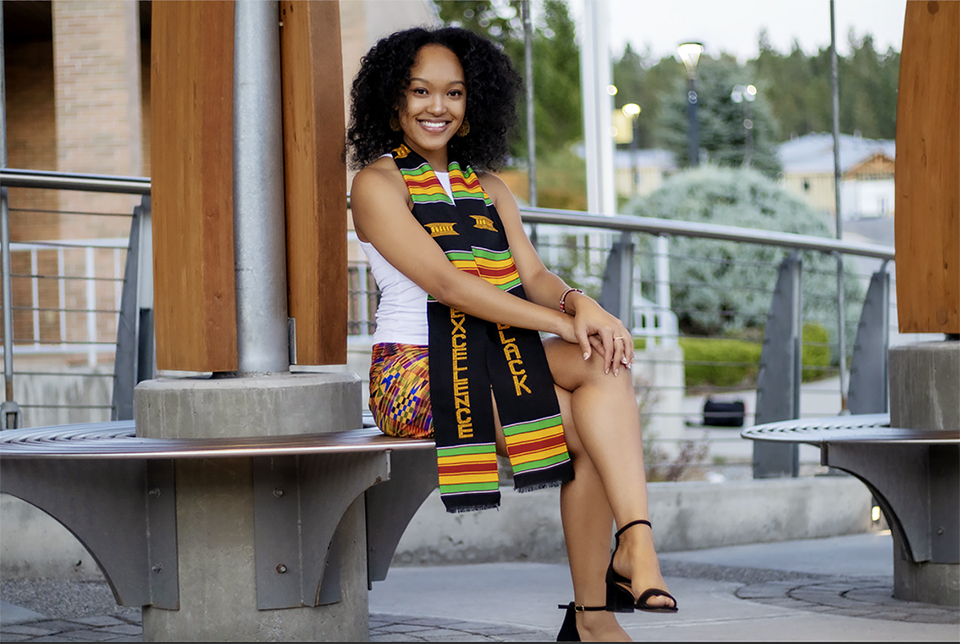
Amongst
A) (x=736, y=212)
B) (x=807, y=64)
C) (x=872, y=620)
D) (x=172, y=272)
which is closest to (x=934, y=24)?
(x=872, y=620)

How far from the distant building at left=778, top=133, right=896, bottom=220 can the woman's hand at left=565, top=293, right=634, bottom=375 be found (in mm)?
47807

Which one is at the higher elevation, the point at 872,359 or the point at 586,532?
→ the point at 872,359

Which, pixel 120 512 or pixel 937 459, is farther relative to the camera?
pixel 937 459

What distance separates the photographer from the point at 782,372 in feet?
15.0

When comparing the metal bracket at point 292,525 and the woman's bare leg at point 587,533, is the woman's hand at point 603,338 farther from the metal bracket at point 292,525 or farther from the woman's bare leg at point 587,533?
the metal bracket at point 292,525

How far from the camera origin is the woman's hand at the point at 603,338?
2285 mm

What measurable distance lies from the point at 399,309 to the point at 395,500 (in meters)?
0.50

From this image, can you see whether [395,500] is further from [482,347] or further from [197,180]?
[197,180]

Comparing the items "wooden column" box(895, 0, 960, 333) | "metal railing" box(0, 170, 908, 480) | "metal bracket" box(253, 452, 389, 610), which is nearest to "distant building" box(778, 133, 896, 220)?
"metal railing" box(0, 170, 908, 480)

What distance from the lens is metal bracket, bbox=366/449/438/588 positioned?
8.93 ft

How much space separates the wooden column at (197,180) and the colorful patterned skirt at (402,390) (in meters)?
0.33

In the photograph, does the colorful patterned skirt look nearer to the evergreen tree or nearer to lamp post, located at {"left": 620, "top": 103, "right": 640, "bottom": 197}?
lamp post, located at {"left": 620, "top": 103, "right": 640, "bottom": 197}

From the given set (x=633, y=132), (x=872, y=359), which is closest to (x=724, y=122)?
(x=633, y=132)

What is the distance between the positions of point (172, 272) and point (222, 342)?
192 millimetres
